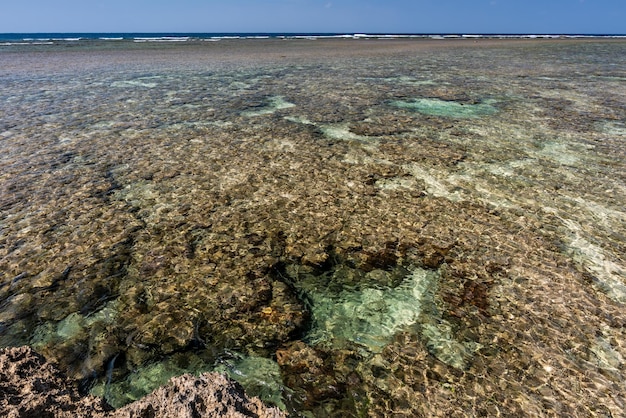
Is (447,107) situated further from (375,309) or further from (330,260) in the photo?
(375,309)

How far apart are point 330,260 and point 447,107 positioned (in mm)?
8268

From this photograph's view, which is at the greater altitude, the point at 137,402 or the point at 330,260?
the point at 137,402

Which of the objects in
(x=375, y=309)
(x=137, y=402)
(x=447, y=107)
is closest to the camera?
(x=137, y=402)

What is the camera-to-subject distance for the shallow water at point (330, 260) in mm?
2748

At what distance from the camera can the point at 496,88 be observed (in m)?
13.2

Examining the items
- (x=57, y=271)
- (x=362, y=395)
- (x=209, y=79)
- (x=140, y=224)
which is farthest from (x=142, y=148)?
(x=209, y=79)

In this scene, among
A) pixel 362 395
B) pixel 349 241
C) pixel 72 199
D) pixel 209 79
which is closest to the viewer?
pixel 362 395

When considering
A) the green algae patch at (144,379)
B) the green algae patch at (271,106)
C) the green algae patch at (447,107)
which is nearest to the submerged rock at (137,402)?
the green algae patch at (144,379)

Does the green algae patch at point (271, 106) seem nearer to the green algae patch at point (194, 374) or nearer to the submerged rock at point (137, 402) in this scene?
the green algae patch at point (194, 374)

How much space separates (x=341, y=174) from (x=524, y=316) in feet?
11.5

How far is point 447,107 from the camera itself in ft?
34.8

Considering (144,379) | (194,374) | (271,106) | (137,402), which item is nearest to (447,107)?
(271,106)

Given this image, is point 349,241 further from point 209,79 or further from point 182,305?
point 209,79

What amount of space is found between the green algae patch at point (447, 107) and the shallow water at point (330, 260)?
4.02ft
